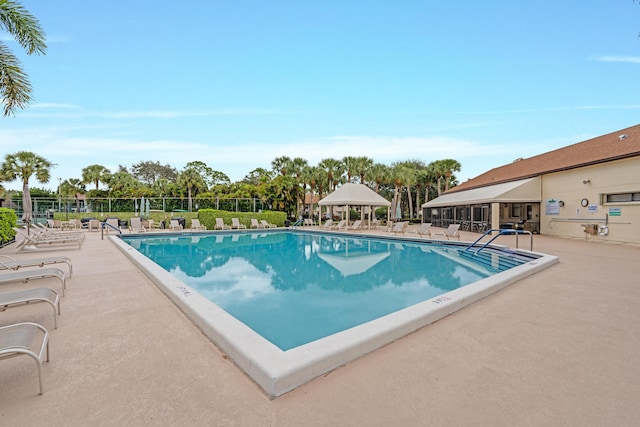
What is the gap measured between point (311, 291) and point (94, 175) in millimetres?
37546

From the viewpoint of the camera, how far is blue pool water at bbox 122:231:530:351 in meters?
5.81

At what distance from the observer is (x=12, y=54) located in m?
7.82

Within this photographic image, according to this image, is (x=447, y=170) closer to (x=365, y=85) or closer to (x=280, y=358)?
(x=365, y=85)

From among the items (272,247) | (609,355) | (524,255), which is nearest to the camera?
(609,355)

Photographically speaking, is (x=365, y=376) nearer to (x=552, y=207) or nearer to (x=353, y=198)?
(x=552, y=207)

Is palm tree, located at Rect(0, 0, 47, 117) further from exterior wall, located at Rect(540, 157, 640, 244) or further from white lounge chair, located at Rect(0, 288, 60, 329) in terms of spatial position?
exterior wall, located at Rect(540, 157, 640, 244)

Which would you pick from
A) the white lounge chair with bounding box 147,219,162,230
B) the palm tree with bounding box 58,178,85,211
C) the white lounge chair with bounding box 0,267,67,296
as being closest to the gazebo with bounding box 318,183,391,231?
the white lounge chair with bounding box 147,219,162,230

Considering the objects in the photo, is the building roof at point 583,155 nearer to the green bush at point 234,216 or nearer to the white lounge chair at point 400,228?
the white lounge chair at point 400,228

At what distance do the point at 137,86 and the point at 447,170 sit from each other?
29.7 m

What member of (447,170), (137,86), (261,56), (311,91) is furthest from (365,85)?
(447,170)

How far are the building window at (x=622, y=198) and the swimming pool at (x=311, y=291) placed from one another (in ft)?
23.7

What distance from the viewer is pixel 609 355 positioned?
3373 mm

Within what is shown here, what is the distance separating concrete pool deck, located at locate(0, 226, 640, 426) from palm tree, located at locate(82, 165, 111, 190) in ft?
121

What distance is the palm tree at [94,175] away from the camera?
115ft
